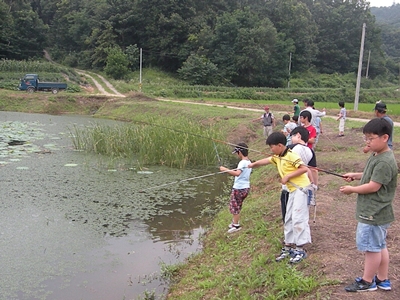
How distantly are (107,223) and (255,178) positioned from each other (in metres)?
4.24

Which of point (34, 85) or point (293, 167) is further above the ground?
point (293, 167)

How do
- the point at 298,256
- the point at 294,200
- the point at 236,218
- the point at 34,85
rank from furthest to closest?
the point at 34,85 < the point at 236,218 < the point at 294,200 < the point at 298,256

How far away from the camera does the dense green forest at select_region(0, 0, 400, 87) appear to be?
5209 cm

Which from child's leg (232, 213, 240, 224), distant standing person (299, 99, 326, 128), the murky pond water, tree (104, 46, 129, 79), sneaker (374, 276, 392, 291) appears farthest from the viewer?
tree (104, 46, 129, 79)

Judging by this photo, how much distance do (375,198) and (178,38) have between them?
54328mm

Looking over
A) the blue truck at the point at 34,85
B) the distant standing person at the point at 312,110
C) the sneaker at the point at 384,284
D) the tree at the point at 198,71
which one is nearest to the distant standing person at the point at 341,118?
the distant standing person at the point at 312,110

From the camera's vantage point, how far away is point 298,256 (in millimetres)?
4367

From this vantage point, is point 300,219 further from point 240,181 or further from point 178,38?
point 178,38

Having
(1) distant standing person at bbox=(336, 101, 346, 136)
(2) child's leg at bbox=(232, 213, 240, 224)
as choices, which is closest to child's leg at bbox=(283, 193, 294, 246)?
(2) child's leg at bbox=(232, 213, 240, 224)

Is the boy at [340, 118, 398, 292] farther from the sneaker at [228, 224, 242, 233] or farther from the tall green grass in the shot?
the tall green grass

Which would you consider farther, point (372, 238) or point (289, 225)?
point (289, 225)

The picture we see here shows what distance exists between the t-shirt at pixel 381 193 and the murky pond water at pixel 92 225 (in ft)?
8.96

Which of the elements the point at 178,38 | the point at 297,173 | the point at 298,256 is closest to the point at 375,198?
the point at 297,173

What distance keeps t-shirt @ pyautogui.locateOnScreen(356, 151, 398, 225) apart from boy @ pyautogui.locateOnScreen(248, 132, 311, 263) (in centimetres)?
104
